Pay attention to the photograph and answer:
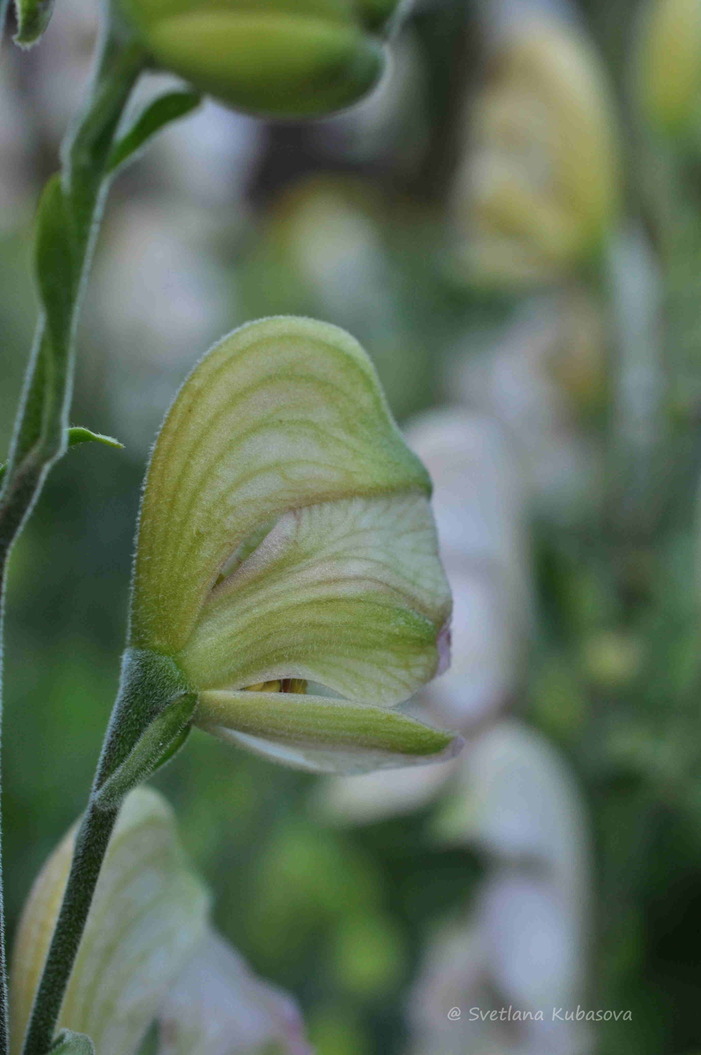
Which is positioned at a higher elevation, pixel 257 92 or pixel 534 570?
pixel 257 92

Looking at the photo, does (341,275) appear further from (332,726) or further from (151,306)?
(332,726)

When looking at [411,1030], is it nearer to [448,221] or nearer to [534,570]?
[534,570]

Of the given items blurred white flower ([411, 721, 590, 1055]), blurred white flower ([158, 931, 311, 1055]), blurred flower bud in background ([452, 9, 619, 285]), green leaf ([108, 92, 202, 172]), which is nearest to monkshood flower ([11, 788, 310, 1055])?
blurred white flower ([158, 931, 311, 1055])

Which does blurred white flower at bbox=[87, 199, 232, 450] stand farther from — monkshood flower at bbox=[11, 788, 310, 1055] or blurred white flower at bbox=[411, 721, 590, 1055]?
monkshood flower at bbox=[11, 788, 310, 1055]

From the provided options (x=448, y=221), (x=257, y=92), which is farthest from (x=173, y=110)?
(x=448, y=221)

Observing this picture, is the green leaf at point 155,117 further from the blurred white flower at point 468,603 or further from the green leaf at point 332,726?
the blurred white flower at point 468,603

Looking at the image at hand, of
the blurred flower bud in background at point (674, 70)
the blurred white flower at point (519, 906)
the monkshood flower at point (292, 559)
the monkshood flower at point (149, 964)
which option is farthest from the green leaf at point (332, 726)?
the blurred flower bud in background at point (674, 70)
